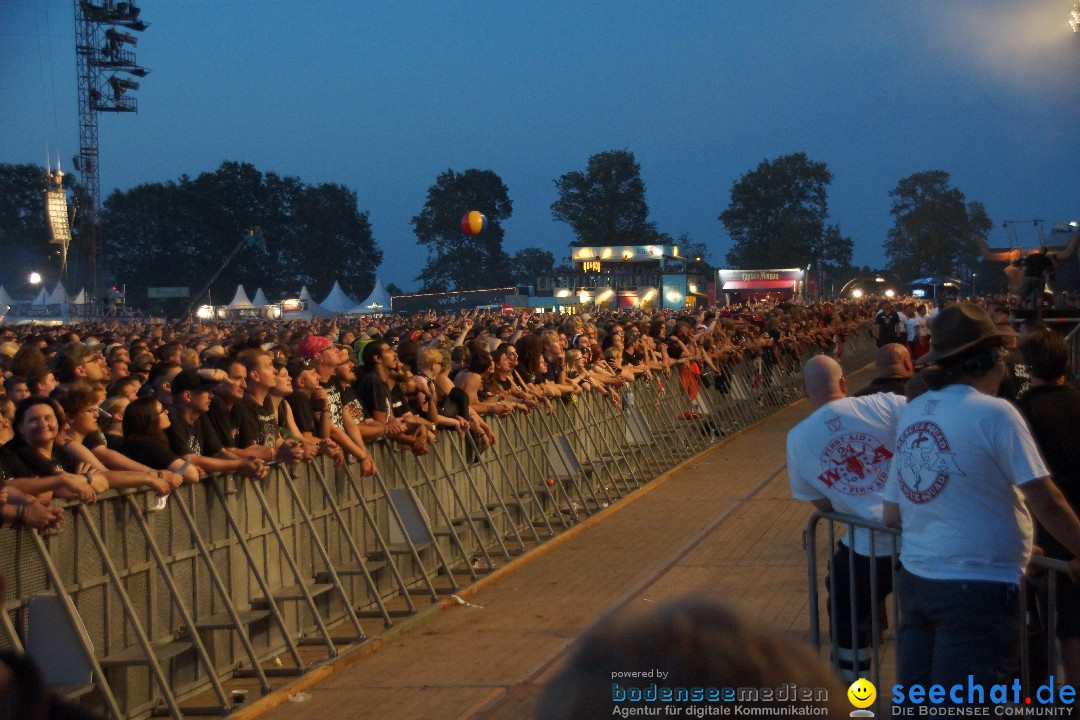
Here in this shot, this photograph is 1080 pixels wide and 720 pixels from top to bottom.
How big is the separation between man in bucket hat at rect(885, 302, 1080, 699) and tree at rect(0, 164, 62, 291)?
118960mm

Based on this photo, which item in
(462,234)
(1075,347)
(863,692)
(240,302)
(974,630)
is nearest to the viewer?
(974,630)

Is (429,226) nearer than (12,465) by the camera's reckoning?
No

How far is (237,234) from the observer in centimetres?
11600

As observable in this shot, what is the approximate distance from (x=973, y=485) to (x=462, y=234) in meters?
143

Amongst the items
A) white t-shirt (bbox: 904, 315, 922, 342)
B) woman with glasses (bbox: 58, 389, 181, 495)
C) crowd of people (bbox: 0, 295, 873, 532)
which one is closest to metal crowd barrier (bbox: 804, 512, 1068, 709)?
woman with glasses (bbox: 58, 389, 181, 495)

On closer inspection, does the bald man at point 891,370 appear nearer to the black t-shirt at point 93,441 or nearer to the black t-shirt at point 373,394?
the black t-shirt at point 373,394

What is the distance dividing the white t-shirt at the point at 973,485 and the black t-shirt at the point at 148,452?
Answer: 481 centimetres

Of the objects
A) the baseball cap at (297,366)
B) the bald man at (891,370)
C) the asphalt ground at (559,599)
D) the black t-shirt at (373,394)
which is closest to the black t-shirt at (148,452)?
the asphalt ground at (559,599)

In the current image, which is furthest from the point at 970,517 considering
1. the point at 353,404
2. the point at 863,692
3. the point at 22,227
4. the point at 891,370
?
the point at 22,227

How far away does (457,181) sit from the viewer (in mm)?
147625

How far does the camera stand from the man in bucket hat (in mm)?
4055

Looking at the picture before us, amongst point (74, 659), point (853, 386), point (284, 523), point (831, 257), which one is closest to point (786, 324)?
point (853, 386)

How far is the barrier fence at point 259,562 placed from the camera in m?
6.43

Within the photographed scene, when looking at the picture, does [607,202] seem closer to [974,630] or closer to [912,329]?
[912,329]
